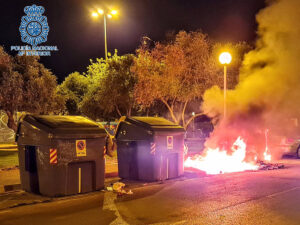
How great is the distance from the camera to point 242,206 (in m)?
6.23

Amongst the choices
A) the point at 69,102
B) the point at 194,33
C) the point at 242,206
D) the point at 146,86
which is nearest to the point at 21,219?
the point at 242,206

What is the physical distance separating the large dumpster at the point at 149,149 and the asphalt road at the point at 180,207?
60 cm

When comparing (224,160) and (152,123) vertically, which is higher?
(152,123)

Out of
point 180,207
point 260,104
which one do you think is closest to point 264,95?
point 260,104

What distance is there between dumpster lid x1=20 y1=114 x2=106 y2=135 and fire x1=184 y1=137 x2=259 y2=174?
4.92 meters

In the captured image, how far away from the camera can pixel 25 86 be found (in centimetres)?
1556

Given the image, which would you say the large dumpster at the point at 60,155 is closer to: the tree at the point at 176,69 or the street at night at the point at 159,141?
the street at night at the point at 159,141

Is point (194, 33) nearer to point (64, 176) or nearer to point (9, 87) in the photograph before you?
point (9, 87)

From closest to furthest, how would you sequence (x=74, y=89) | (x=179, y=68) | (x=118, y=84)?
(x=179, y=68), (x=118, y=84), (x=74, y=89)

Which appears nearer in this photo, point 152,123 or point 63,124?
point 63,124

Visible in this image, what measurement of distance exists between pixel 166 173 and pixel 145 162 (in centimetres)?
67

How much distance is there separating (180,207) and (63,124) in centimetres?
303

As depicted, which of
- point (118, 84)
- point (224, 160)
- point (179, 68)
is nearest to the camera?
point (224, 160)

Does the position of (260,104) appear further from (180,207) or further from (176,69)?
(180,207)
